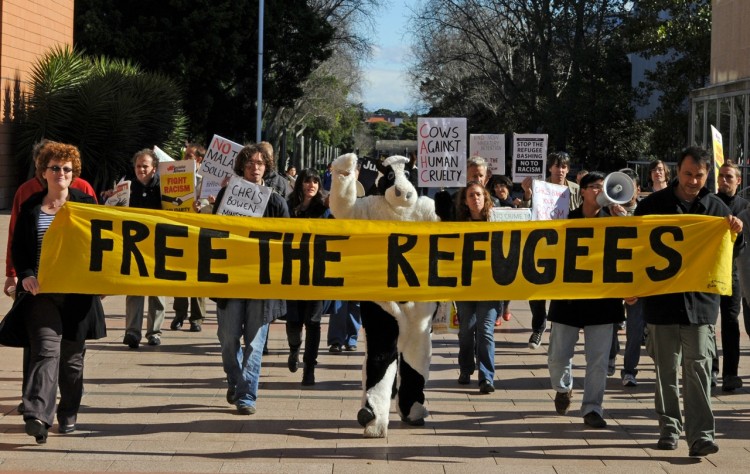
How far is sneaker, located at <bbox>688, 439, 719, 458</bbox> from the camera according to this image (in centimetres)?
677

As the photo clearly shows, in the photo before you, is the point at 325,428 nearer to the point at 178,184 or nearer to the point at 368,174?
the point at 368,174

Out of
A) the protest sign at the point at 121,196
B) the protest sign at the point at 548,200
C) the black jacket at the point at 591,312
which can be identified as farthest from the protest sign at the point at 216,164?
the black jacket at the point at 591,312

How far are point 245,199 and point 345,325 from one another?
310 cm

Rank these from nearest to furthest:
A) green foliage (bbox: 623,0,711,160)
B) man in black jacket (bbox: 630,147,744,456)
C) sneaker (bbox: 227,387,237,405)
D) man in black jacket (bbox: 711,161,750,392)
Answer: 1. man in black jacket (bbox: 630,147,744,456)
2. sneaker (bbox: 227,387,237,405)
3. man in black jacket (bbox: 711,161,750,392)
4. green foliage (bbox: 623,0,711,160)

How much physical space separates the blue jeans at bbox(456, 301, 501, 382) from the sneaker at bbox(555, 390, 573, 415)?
990mm

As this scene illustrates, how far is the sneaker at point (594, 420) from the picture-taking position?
306 inches

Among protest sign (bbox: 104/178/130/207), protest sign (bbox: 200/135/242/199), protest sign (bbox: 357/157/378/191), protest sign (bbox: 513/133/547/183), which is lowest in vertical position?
protest sign (bbox: 104/178/130/207)

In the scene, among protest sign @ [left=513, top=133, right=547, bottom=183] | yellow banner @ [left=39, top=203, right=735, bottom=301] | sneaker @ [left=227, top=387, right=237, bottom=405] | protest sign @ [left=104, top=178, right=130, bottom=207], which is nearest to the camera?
yellow banner @ [left=39, top=203, right=735, bottom=301]

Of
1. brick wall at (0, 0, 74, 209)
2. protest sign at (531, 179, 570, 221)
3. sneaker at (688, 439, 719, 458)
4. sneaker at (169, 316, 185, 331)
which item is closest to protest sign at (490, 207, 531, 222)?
protest sign at (531, 179, 570, 221)

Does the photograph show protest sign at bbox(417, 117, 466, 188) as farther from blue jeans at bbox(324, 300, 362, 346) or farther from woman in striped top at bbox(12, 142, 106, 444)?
woman in striped top at bbox(12, 142, 106, 444)

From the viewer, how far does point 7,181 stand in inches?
1238

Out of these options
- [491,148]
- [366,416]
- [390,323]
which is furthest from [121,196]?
[491,148]

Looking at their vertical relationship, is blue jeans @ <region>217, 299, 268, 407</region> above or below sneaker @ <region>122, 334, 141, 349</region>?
above

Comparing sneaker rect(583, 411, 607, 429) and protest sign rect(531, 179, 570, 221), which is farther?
protest sign rect(531, 179, 570, 221)
